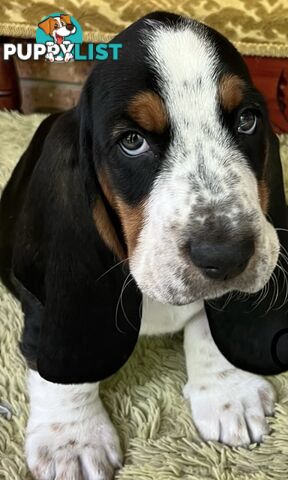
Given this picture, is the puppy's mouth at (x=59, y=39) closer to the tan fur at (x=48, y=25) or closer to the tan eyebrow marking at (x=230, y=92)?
the tan fur at (x=48, y=25)

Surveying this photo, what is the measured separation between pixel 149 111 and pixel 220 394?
106 centimetres

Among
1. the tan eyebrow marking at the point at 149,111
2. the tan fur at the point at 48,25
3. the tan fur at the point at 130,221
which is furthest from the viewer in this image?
the tan fur at the point at 48,25

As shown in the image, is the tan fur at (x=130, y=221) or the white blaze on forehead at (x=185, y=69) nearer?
the white blaze on forehead at (x=185, y=69)

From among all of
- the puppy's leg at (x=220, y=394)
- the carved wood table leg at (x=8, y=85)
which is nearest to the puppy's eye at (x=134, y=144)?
the puppy's leg at (x=220, y=394)

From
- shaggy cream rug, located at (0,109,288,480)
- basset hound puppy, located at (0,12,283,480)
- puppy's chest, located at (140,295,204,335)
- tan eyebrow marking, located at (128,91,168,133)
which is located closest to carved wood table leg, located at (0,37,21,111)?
shaggy cream rug, located at (0,109,288,480)

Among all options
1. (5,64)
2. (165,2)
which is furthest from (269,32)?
(5,64)

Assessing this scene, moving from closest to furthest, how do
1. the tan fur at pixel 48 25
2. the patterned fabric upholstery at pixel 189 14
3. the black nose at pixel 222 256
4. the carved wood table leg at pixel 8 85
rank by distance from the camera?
the black nose at pixel 222 256
the tan fur at pixel 48 25
the patterned fabric upholstery at pixel 189 14
the carved wood table leg at pixel 8 85

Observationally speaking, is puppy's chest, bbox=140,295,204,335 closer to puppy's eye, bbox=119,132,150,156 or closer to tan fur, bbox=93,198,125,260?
tan fur, bbox=93,198,125,260

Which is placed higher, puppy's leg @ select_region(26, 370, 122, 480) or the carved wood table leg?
the carved wood table leg

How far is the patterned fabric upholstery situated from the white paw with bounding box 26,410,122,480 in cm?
216

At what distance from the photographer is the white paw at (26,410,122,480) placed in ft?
7.46

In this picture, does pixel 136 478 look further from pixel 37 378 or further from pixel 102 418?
pixel 37 378

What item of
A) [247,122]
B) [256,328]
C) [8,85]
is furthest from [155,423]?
[8,85]

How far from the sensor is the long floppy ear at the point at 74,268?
211 cm
